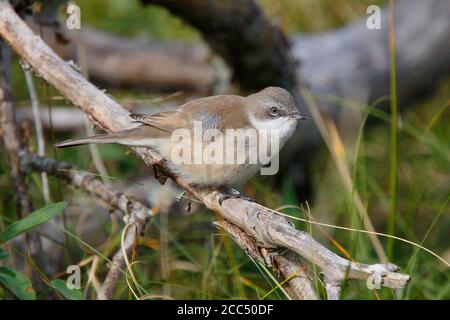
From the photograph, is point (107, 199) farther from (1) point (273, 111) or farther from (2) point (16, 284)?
(1) point (273, 111)

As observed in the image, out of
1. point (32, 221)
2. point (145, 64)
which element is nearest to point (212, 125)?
point (32, 221)

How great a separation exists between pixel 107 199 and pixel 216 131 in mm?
612

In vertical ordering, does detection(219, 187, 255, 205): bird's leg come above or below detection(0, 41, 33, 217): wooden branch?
below

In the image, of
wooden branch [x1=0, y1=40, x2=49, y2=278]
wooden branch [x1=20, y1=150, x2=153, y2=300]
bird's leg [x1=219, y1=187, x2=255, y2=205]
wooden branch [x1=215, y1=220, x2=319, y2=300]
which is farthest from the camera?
wooden branch [x1=0, y1=40, x2=49, y2=278]

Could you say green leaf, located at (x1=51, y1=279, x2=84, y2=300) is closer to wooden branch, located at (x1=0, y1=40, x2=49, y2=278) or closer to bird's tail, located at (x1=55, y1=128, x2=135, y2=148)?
bird's tail, located at (x1=55, y1=128, x2=135, y2=148)

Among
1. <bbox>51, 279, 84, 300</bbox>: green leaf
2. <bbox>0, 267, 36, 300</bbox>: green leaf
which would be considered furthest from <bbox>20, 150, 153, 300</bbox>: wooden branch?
<bbox>0, 267, 36, 300</bbox>: green leaf

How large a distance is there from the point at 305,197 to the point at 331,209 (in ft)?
1.52

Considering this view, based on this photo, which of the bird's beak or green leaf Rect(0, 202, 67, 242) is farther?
the bird's beak

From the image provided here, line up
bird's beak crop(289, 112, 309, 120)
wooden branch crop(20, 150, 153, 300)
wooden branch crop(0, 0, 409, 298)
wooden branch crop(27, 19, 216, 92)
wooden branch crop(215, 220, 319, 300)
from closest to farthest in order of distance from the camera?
wooden branch crop(215, 220, 319, 300), wooden branch crop(0, 0, 409, 298), wooden branch crop(20, 150, 153, 300), bird's beak crop(289, 112, 309, 120), wooden branch crop(27, 19, 216, 92)

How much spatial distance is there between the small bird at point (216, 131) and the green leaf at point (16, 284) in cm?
59

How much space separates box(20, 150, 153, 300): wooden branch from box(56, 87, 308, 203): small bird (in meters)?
0.26

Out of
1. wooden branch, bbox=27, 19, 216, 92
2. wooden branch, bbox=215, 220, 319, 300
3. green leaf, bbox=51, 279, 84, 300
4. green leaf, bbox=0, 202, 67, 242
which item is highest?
wooden branch, bbox=27, 19, 216, 92

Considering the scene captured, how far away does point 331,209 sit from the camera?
216 inches

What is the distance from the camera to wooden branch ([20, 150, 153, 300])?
3189 mm
